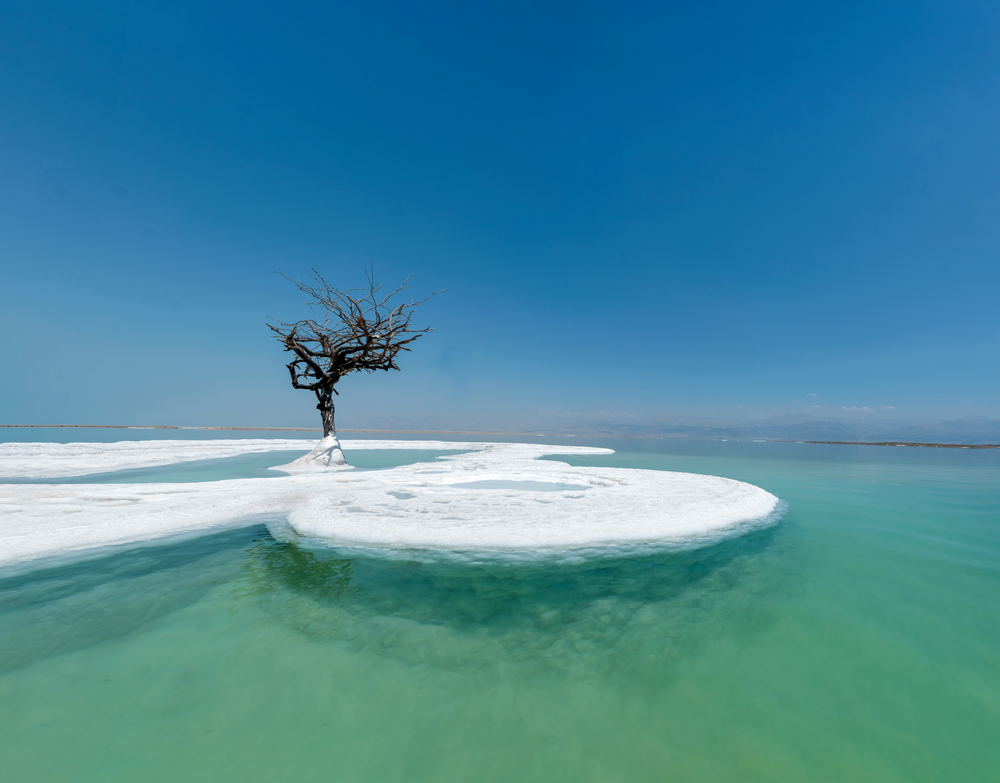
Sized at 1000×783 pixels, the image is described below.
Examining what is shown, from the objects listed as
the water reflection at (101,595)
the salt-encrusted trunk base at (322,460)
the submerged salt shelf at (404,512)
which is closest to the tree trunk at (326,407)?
the salt-encrusted trunk base at (322,460)

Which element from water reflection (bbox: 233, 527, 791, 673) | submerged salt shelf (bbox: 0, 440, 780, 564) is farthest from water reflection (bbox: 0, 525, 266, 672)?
submerged salt shelf (bbox: 0, 440, 780, 564)

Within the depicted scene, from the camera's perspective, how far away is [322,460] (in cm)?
1055

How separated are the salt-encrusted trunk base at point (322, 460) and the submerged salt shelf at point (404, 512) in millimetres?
2480

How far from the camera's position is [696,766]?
1603 millimetres

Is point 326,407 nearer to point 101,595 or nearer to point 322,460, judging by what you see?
point 322,460

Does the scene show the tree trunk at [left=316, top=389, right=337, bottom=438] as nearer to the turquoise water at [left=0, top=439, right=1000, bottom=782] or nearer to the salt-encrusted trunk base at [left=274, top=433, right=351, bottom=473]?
the salt-encrusted trunk base at [left=274, top=433, right=351, bottom=473]

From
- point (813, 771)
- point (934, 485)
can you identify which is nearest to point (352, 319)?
point (813, 771)

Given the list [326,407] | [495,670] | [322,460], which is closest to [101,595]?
[495,670]

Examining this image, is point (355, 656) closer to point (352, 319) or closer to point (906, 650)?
point (906, 650)

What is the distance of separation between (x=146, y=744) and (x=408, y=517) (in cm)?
329

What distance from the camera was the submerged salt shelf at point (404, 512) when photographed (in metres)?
4.17

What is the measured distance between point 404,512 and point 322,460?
6472 millimetres

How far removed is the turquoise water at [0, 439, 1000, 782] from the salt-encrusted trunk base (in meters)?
6.45

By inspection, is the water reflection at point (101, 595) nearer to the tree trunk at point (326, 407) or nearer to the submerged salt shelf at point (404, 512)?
the submerged salt shelf at point (404, 512)
